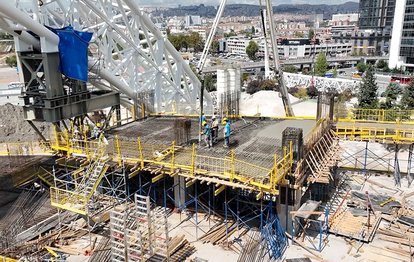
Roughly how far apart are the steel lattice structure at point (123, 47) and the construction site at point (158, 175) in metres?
0.10

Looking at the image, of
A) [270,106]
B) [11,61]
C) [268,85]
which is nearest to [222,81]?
[270,106]

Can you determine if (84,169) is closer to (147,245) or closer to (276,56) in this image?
(147,245)

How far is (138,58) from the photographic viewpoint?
24641 mm

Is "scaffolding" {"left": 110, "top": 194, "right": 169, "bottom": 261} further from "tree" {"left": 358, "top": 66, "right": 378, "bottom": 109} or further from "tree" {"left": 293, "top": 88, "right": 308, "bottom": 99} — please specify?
"tree" {"left": 293, "top": 88, "right": 308, "bottom": 99}

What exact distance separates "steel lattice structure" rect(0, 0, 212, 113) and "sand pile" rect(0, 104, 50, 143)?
39.2ft

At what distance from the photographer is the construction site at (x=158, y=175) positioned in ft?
50.6

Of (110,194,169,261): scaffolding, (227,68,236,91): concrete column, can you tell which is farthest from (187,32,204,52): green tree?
(110,194,169,261): scaffolding

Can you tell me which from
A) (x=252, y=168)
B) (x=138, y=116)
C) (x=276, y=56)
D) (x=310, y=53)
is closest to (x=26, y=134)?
(x=138, y=116)

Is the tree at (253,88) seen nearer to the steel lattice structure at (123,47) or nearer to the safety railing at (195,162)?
the steel lattice structure at (123,47)

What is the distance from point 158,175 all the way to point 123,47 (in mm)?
11379

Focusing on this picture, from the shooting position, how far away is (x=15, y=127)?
34.3 metres

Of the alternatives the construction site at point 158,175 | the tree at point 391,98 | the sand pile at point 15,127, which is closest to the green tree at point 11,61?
the sand pile at point 15,127

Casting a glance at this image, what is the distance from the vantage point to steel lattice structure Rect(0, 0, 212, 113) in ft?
64.1

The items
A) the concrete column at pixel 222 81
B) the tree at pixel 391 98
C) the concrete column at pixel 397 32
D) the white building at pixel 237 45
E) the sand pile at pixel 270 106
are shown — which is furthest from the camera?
the white building at pixel 237 45
